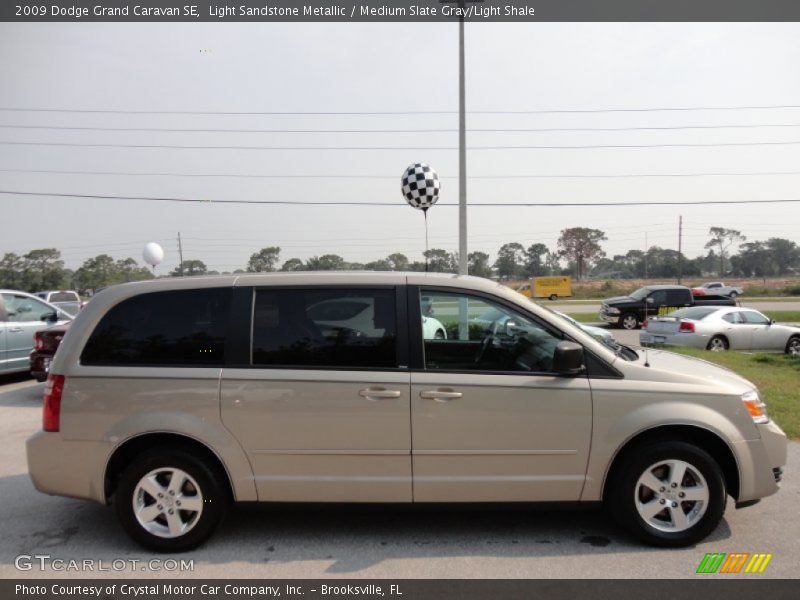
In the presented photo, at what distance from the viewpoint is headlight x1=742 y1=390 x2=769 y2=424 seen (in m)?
3.60

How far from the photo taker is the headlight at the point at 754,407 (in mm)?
3600

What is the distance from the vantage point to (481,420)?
137 inches

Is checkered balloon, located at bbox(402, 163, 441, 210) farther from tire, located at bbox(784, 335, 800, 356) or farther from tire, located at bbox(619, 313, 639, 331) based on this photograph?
tire, located at bbox(619, 313, 639, 331)

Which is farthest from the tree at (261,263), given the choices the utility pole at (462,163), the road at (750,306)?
the road at (750,306)

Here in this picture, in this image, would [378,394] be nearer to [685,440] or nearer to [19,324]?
[685,440]

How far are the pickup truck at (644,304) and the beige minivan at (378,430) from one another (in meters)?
20.4

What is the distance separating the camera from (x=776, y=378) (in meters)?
8.74

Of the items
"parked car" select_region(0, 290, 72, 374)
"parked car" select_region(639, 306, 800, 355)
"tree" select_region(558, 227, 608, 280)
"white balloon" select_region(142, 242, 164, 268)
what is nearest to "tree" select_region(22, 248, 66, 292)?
"white balloon" select_region(142, 242, 164, 268)

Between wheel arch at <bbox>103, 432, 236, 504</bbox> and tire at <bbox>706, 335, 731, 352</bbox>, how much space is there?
43.6ft

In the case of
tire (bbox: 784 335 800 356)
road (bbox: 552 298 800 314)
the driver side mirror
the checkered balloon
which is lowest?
road (bbox: 552 298 800 314)

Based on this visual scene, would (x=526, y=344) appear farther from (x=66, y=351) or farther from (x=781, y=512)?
(x=66, y=351)

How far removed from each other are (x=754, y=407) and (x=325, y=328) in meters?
2.84

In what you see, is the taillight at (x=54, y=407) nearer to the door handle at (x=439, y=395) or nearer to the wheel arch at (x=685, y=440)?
the door handle at (x=439, y=395)
